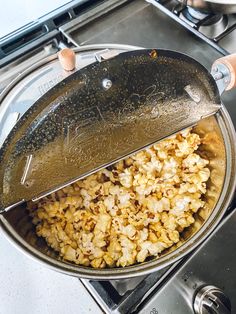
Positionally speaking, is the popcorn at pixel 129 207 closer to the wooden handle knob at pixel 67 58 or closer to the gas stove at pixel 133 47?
the gas stove at pixel 133 47

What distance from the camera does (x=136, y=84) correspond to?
2.24 ft

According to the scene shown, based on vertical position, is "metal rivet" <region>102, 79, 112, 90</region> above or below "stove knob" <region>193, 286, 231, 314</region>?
above

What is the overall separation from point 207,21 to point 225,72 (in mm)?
432

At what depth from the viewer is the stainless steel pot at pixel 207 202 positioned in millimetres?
671

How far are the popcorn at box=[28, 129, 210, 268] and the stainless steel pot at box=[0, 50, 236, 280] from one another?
25mm

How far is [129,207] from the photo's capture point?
32.9 inches

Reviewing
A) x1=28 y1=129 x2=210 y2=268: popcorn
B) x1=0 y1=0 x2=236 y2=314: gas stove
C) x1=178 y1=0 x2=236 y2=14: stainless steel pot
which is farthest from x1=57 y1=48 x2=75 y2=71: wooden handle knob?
x1=178 y1=0 x2=236 y2=14: stainless steel pot

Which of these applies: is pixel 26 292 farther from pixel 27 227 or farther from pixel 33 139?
pixel 33 139

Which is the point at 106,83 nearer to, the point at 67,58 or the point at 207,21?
the point at 67,58

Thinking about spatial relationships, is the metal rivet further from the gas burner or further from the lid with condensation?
the gas burner

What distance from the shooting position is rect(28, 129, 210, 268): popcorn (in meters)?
0.78

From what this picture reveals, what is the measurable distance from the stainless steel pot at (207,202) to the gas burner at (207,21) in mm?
395

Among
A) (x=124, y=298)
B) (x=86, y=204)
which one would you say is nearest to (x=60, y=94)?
(x=86, y=204)

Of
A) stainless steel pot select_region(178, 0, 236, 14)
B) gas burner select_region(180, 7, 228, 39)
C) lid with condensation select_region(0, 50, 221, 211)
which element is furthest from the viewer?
gas burner select_region(180, 7, 228, 39)
